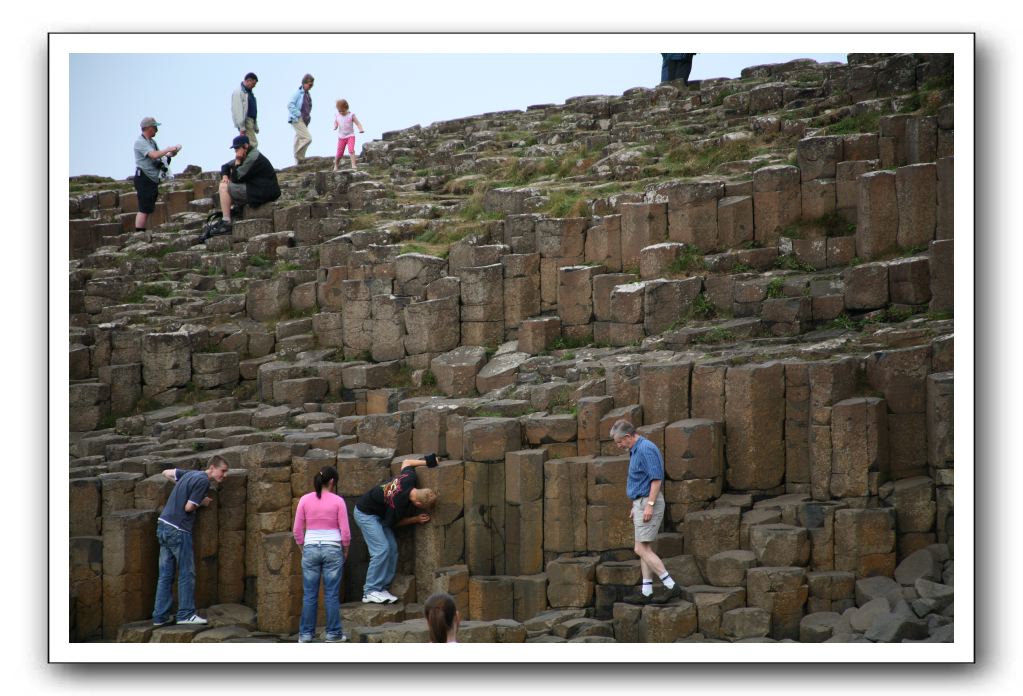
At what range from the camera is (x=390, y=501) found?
18094 millimetres

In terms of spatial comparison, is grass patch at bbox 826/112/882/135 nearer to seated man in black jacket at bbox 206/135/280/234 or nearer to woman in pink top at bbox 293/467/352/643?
seated man in black jacket at bbox 206/135/280/234

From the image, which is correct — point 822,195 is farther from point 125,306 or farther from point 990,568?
point 125,306

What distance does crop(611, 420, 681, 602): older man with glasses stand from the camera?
54.7ft

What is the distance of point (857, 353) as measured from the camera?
1817cm

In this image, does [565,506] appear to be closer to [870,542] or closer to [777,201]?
[870,542]

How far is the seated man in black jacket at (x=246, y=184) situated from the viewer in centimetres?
2689

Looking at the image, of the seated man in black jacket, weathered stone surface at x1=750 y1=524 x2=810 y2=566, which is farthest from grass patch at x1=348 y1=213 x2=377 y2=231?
weathered stone surface at x1=750 y1=524 x2=810 y2=566

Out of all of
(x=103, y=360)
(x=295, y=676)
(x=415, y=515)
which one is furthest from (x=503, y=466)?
(x=103, y=360)

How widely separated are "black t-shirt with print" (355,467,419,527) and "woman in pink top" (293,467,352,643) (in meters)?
1.05

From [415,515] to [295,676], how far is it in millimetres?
3569

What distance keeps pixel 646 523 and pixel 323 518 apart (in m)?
3.66

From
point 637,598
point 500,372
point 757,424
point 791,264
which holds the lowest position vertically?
point 637,598

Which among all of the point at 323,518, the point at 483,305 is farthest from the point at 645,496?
the point at 483,305

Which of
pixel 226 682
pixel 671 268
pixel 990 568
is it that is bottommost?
pixel 226 682
